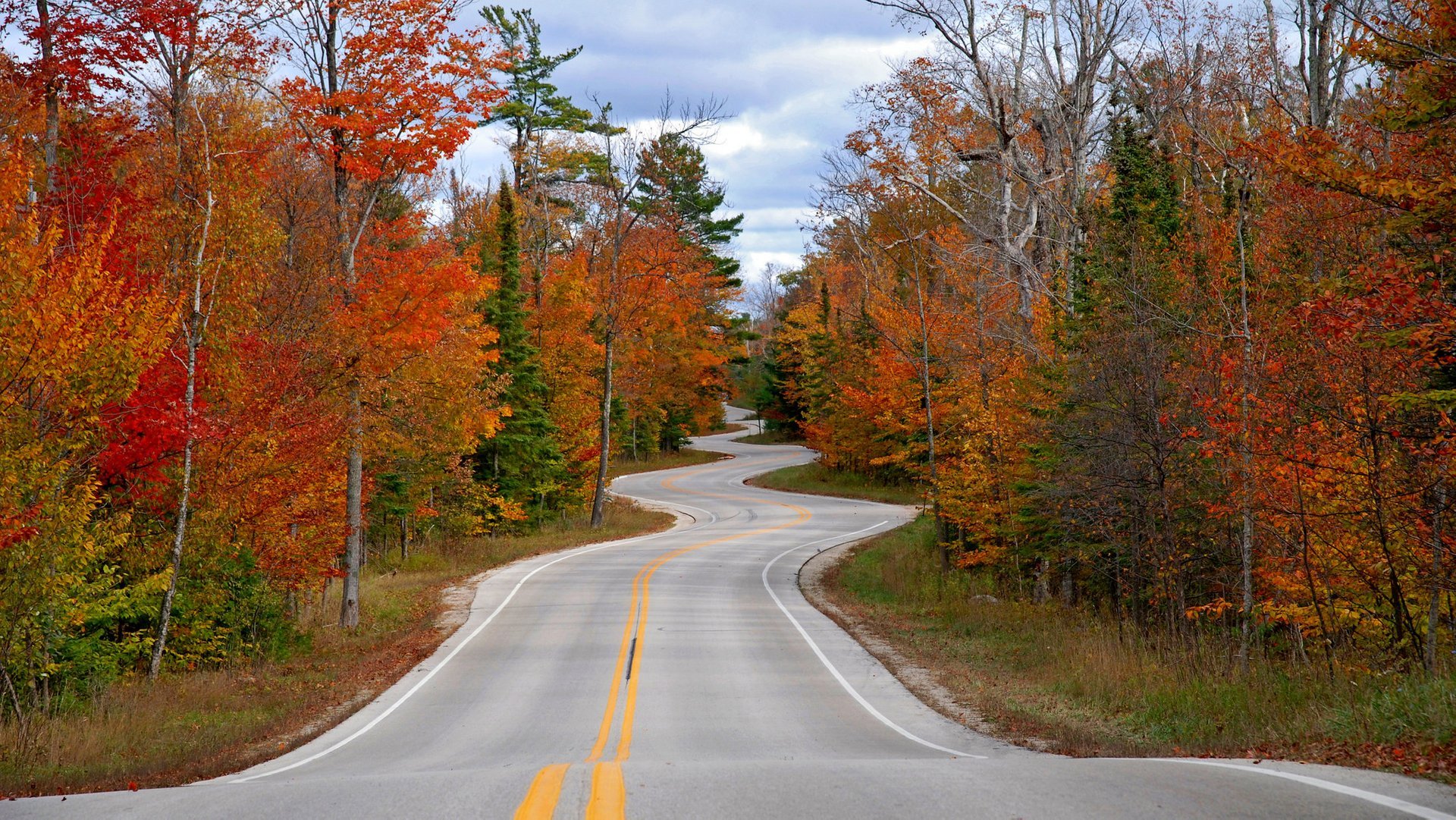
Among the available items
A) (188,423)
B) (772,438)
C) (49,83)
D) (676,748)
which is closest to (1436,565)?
(676,748)

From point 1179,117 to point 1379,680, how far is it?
22376 mm

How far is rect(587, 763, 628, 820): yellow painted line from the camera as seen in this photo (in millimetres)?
6656

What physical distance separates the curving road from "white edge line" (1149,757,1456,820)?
2cm

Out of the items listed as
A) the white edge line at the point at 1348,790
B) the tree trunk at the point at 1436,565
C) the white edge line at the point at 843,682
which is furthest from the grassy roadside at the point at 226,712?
the tree trunk at the point at 1436,565

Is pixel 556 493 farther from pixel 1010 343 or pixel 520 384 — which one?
pixel 1010 343

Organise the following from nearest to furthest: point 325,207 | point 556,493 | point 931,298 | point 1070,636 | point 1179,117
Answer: point 1070,636, point 325,207, point 1179,117, point 931,298, point 556,493

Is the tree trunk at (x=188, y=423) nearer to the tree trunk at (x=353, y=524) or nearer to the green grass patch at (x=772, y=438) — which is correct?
the tree trunk at (x=353, y=524)

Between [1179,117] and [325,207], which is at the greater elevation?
[1179,117]

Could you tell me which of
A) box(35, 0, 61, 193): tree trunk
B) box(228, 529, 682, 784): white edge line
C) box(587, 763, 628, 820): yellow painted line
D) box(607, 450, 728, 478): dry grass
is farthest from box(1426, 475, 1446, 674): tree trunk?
box(607, 450, 728, 478): dry grass

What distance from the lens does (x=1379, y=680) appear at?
36.0 feet

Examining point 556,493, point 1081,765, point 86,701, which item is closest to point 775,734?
point 1081,765

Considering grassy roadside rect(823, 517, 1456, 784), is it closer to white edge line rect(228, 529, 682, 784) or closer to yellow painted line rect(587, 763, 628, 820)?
yellow painted line rect(587, 763, 628, 820)

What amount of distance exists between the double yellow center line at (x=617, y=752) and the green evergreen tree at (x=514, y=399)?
443 inches

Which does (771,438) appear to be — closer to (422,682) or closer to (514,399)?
(514,399)
